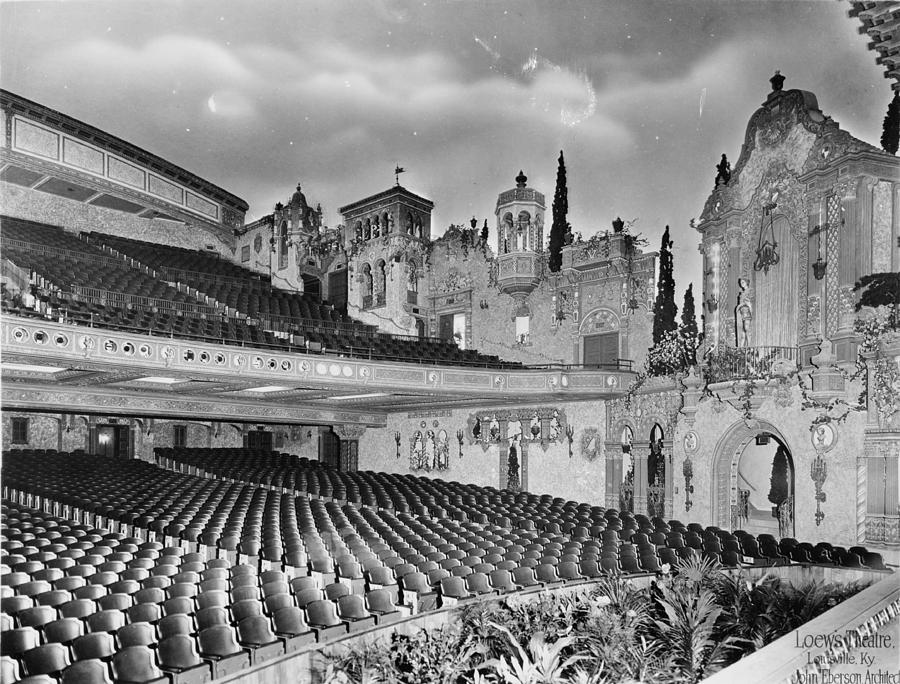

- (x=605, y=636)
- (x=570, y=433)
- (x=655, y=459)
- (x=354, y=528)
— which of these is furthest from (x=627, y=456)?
(x=605, y=636)

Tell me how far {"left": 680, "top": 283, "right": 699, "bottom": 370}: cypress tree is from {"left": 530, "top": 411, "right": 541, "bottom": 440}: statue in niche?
5133 millimetres

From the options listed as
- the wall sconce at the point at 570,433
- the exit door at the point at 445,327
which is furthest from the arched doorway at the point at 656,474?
the exit door at the point at 445,327

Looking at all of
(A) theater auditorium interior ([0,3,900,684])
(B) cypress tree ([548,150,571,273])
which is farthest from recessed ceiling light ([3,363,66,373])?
(B) cypress tree ([548,150,571,273])

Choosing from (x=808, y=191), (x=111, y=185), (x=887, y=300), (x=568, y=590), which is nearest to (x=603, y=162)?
(x=808, y=191)

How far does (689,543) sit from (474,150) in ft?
36.4

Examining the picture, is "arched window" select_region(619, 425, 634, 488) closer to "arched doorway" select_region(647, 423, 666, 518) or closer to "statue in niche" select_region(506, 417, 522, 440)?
"arched doorway" select_region(647, 423, 666, 518)

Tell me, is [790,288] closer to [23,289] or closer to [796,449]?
[796,449]

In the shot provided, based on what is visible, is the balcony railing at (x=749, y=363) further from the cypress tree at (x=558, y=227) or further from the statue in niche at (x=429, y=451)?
the statue in niche at (x=429, y=451)

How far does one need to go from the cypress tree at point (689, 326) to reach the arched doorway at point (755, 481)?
2252 mm

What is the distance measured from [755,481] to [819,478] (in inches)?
277

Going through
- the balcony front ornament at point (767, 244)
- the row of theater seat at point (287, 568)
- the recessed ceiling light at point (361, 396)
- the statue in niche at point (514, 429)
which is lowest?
the row of theater seat at point (287, 568)

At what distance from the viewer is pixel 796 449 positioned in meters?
14.6

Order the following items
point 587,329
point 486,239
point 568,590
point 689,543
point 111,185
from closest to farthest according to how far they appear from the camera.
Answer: point 568,590 < point 689,543 < point 587,329 < point 486,239 < point 111,185

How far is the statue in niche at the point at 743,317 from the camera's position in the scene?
16.2 meters
